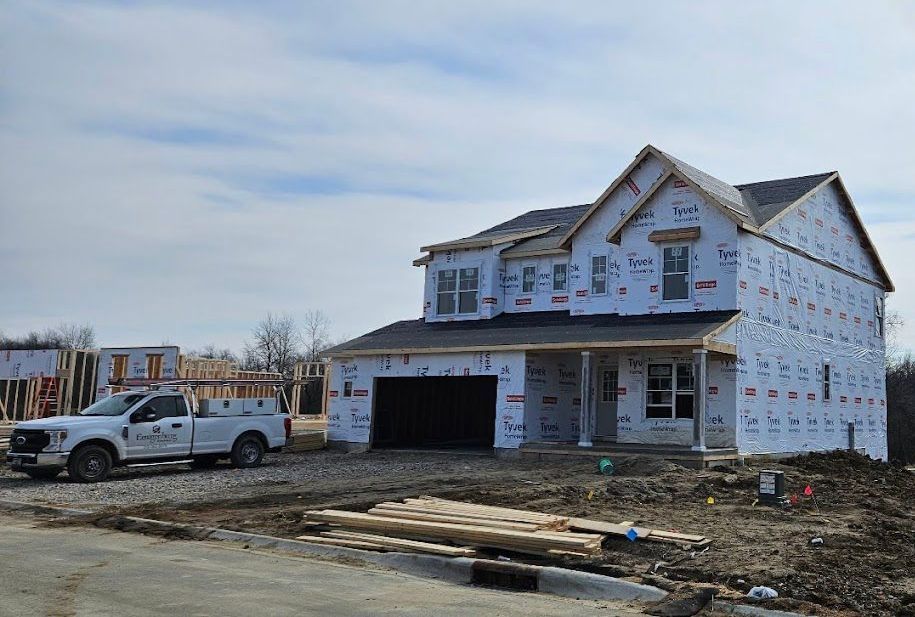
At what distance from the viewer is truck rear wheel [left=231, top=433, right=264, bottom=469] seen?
21391 millimetres

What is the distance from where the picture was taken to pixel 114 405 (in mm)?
19562

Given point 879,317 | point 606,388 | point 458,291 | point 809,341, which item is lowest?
point 606,388

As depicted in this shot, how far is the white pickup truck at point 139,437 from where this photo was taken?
18.1 metres

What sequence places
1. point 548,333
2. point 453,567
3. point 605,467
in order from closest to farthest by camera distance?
point 453,567
point 605,467
point 548,333

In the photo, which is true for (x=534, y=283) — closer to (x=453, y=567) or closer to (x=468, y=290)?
(x=468, y=290)

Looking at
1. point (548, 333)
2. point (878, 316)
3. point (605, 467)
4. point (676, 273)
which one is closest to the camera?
point (605, 467)

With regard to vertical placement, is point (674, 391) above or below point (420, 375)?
below

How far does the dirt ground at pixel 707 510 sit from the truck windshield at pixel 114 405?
4.07 meters

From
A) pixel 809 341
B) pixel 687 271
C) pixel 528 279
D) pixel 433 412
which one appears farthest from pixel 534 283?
pixel 809 341

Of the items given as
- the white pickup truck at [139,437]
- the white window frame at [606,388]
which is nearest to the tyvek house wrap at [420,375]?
the white window frame at [606,388]

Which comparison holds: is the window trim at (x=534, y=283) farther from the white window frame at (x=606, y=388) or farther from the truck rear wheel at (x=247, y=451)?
the truck rear wheel at (x=247, y=451)

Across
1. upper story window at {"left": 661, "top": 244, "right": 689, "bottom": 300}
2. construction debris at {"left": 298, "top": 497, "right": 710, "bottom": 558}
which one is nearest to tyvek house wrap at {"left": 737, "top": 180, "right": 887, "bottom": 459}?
upper story window at {"left": 661, "top": 244, "right": 689, "bottom": 300}

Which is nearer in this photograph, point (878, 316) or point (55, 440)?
point (55, 440)

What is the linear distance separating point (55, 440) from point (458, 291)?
1380 cm
